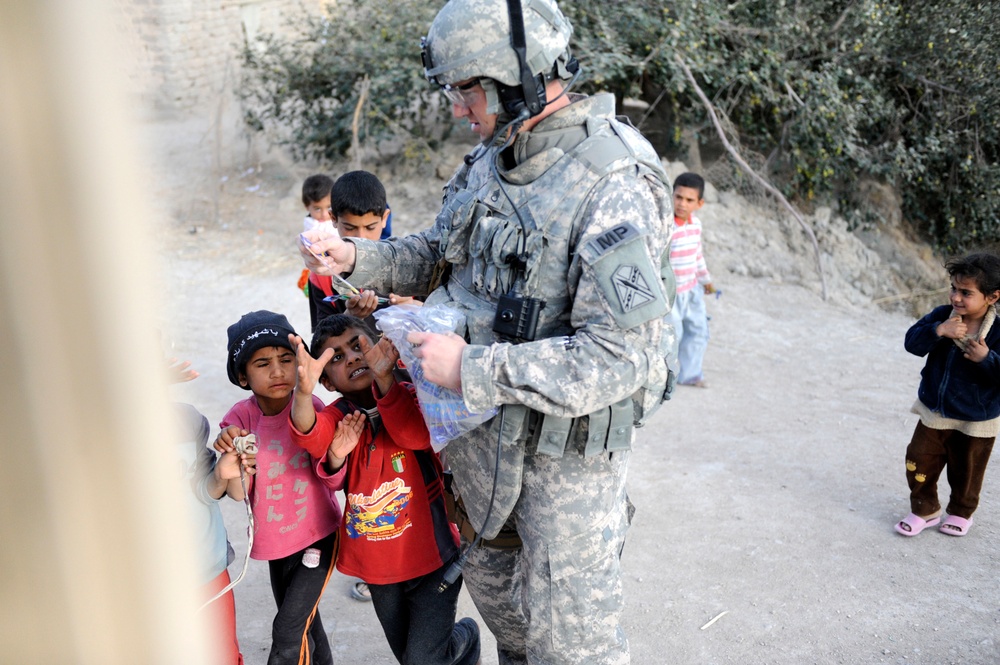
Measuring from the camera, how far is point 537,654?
7.54 feet

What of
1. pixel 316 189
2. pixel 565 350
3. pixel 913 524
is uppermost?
pixel 565 350

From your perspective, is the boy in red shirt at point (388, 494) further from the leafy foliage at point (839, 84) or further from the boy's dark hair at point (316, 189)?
the leafy foliage at point (839, 84)

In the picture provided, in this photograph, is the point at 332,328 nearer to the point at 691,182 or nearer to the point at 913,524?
the point at 913,524

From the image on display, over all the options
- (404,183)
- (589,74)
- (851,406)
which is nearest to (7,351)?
(851,406)

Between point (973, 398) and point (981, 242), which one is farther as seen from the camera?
point (981, 242)

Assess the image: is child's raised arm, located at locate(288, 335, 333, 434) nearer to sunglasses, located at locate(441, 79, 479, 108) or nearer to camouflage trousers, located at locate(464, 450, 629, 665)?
camouflage trousers, located at locate(464, 450, 629, 665)

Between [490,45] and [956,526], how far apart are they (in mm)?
3159

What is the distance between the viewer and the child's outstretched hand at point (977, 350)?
347 cm

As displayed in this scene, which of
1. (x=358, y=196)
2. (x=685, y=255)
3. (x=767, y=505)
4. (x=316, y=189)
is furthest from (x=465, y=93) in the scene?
(x=685, y=255)

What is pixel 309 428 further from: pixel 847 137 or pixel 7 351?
pixel 847 137

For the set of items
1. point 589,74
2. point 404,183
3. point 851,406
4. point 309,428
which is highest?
point 589,74

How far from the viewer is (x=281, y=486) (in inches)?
98.7

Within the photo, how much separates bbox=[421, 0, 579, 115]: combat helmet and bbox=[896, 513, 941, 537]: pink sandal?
286cm

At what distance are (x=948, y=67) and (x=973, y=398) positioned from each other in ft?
22.0
